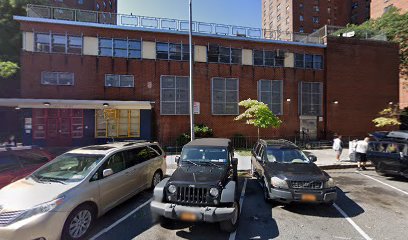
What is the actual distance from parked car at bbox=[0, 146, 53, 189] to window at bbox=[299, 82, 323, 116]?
20.5 metres

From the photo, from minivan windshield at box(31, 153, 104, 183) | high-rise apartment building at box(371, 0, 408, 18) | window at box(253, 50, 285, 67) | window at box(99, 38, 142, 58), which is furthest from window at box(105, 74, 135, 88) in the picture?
high-rise apartment building at box(371, 0, 408, 18)

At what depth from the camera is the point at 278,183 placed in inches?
242

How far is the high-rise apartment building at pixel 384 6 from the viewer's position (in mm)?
36919

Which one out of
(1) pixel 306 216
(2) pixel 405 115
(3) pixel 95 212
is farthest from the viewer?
(2) pixel 405 115

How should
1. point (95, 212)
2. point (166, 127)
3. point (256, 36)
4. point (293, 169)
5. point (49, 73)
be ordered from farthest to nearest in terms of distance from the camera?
point (256, 36) < point (166, 127) < point (49, 73) < point (293, 169) < point (95, 212)

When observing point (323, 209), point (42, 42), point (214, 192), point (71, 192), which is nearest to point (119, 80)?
point (42, 42)

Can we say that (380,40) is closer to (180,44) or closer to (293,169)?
(180,44)

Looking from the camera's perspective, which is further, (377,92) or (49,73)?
(377,92)

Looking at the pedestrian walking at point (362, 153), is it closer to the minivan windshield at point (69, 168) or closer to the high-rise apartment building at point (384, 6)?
the minivan windshield at point (69, 168)

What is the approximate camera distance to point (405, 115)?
895 inches

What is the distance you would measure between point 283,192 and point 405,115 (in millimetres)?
24538

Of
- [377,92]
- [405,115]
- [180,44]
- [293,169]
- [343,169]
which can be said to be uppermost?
[180,44]

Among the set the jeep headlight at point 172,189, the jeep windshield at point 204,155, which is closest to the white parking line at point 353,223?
the jeep windshield at point 204,155

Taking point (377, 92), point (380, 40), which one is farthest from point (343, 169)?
point (380, 40)
